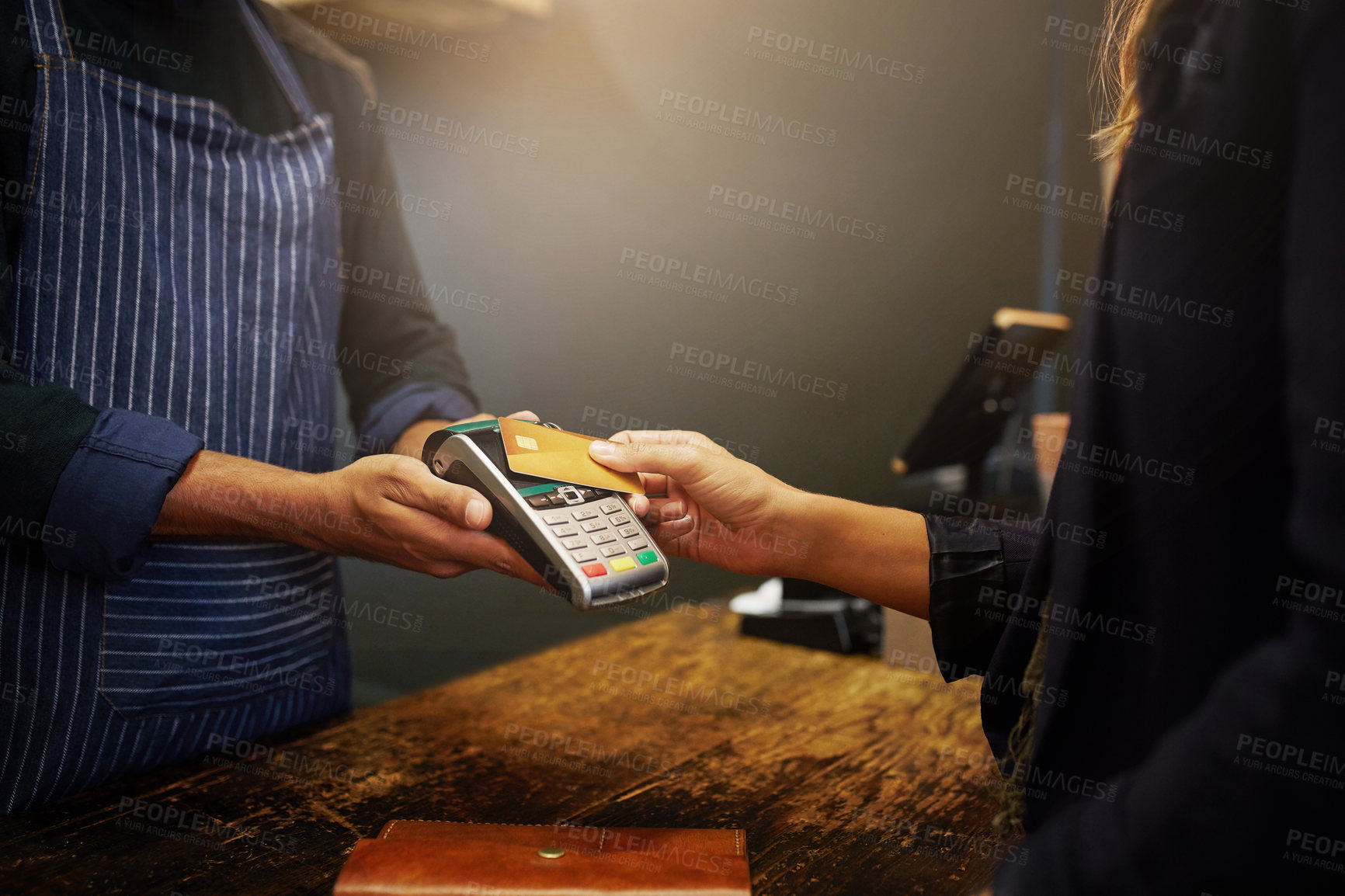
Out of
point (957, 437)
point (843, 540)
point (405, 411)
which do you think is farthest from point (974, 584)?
point (957, 437)

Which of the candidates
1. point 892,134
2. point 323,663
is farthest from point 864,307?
point 323,663

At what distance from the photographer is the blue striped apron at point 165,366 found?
2.91 ft

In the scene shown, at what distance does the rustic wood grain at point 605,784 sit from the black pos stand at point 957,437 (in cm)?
14

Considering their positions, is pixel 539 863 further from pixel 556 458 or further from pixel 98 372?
pixel 98 372

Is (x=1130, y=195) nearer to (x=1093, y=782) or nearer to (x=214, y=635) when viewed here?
(x=1093, y=782)

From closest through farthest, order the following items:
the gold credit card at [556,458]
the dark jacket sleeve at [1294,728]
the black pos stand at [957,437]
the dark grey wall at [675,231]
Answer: the dark jacket sleeve at [1294,728], the gold credit card at [556,458], the black pos stand at [957,437], the dark grey wall at [675,231]

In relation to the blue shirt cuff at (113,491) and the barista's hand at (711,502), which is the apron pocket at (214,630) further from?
the barista's hand at (711,502)

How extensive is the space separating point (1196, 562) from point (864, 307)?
2.18 meters

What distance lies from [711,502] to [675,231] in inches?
57.9

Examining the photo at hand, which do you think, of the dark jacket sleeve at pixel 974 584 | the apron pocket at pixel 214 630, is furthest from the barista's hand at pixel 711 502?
the apron pocket at pixel 214 630

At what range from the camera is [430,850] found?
0.65 metres

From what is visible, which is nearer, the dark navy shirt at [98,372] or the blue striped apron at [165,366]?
the dark navy shirt at [98,372]

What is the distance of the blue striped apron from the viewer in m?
0.89

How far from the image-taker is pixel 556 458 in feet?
2.92
